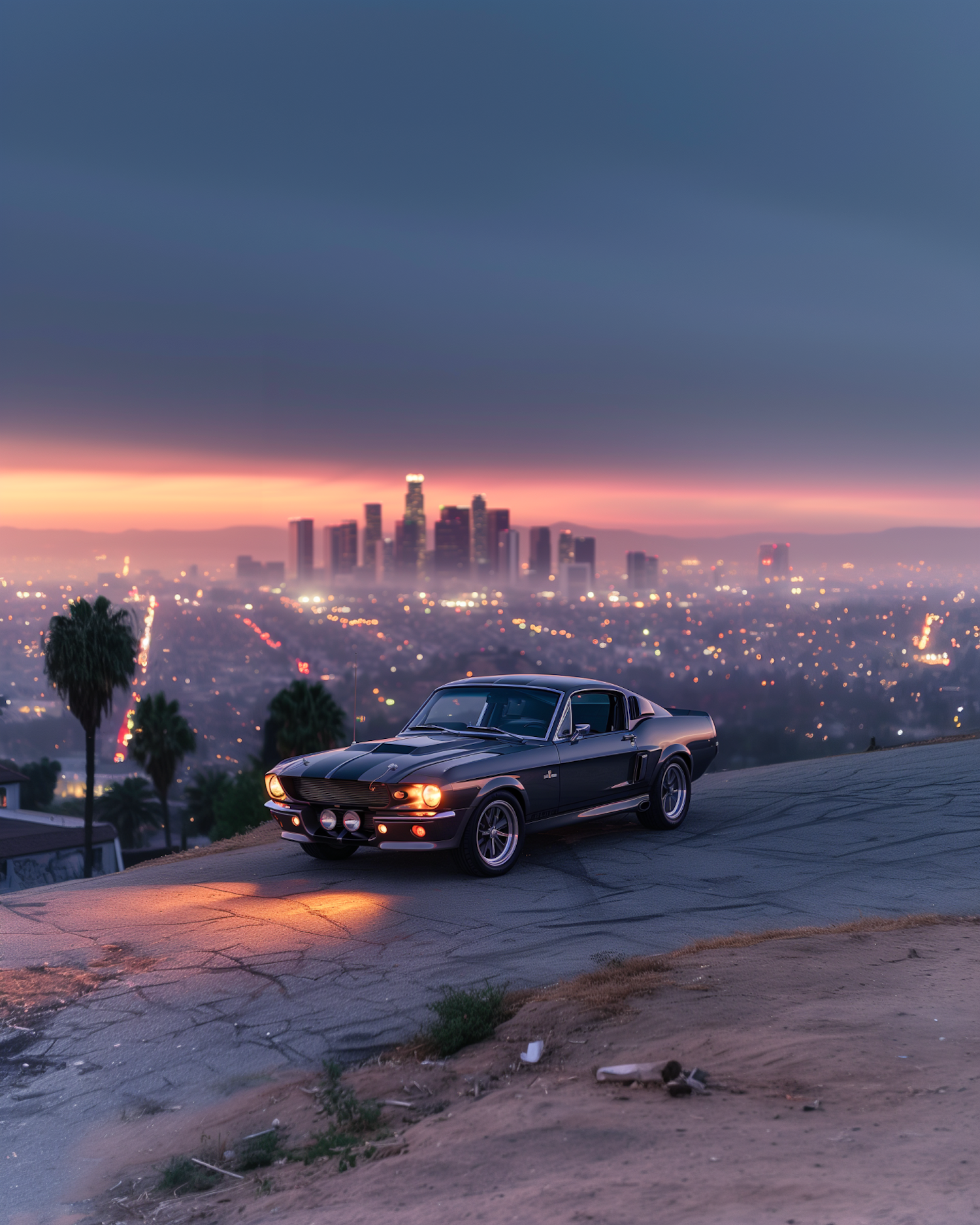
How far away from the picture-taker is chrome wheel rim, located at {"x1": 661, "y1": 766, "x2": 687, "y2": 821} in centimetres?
1147

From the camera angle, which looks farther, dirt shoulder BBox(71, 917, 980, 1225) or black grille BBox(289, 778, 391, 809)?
black grille BBox(289, 778, 391, 809)

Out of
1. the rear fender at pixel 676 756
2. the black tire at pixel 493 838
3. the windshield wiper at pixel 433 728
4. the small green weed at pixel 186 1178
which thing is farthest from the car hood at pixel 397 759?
the small green weed at pixel 186 1178

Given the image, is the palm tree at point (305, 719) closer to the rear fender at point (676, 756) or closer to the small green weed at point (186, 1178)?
the rear fender at point (676, 756)

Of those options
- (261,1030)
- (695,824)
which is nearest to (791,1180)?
(261,1030)

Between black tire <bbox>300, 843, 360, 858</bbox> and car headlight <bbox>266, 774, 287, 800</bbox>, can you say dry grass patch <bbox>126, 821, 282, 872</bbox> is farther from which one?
car headlight <bbox>266, 774, 287, 800</bbox>

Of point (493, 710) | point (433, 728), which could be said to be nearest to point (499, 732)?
point (493, 710)

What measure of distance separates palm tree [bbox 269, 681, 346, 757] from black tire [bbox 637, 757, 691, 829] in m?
30.0

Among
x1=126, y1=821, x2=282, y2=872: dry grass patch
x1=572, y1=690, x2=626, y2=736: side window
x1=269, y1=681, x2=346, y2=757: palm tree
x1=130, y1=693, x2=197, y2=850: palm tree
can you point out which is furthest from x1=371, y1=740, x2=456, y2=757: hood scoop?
x1=130, y1=693, x2=197, y2=850: palm tree

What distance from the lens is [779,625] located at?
341 ft

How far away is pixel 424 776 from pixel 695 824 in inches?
179

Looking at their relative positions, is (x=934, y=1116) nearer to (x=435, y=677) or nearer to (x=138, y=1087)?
(x=138, y=1087)

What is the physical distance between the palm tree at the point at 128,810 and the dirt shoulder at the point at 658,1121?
64.0 meters

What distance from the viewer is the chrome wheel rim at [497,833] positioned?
9242 mm

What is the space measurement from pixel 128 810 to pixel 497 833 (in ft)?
200
